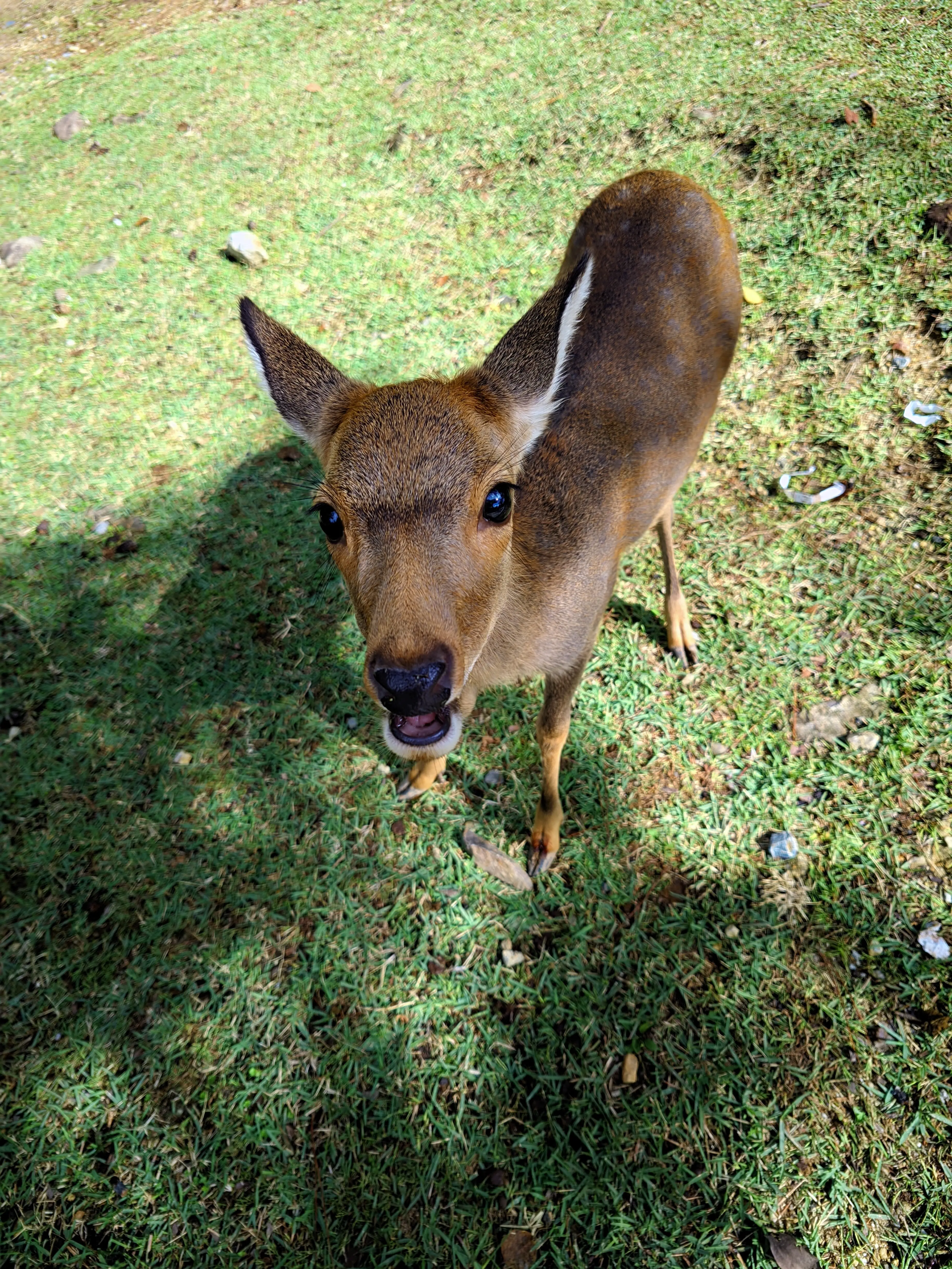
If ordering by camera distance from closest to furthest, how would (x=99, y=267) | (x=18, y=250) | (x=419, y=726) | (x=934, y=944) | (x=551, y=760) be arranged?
(x=419, y=726)
(x=934, y=944)
(x=551, y=760)
(x=99, y=267)
(x=18, y=250)

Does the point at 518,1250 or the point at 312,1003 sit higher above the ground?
the point at 312,1003

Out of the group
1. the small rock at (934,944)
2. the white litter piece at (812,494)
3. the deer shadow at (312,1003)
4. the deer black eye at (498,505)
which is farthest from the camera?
the white litter piece at (812,494)

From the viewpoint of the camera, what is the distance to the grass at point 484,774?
7.24 feet

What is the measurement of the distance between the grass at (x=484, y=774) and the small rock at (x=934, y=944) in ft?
0.09

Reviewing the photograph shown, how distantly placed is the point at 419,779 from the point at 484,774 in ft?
0.92

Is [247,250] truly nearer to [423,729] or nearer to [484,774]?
[484,774]

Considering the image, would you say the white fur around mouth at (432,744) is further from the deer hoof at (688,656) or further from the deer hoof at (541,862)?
the deer hoof at (688,656)

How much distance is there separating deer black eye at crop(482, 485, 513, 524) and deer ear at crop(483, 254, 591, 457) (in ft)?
0.92

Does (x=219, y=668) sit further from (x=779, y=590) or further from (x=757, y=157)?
(x=757, y=157)

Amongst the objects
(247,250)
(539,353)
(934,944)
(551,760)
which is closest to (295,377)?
(539,353)

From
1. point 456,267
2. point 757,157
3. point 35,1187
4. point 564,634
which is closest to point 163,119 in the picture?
point 456,267

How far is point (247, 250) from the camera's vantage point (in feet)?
16.5

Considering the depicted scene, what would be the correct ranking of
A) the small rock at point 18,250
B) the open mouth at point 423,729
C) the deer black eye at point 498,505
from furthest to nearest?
the small rock at point 18,250 < the deer black eye at point 498,505 < the open mouth at point 423,729

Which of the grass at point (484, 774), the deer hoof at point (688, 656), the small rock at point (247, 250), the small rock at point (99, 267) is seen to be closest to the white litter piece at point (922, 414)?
the grass at point (484, 774)
